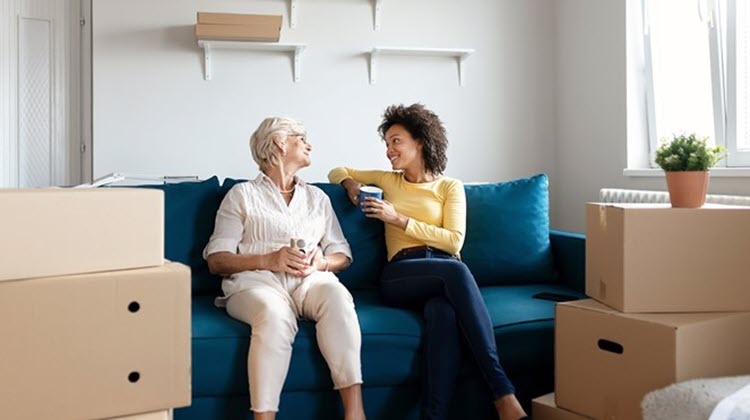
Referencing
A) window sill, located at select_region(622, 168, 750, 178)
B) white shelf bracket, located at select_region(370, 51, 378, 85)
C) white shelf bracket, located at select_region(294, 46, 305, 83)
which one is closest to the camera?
window sill, located at select_region(622, 168, 750, 178)

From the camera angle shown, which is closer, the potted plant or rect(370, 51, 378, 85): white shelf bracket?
the potted plant

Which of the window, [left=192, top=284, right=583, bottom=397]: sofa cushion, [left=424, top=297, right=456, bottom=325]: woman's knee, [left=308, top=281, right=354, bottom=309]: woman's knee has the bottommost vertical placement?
[left=192, top=284, right=583, bottom=397]: sofa cushion

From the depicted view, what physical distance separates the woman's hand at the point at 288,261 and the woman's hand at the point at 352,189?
17.2 inches

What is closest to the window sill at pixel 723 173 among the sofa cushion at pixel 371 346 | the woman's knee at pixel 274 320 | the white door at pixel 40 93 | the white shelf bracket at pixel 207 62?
the sofa cushion at pixel 371 346

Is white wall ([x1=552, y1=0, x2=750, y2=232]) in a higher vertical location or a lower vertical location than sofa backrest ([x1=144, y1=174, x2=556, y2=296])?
higher

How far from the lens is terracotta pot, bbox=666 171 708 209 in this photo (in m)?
1.90

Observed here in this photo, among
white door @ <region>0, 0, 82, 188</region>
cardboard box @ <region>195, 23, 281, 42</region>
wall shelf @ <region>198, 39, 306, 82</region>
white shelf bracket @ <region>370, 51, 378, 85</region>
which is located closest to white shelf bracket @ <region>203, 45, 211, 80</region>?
wall shelf @ <region>198, 39, 306, 82</region>

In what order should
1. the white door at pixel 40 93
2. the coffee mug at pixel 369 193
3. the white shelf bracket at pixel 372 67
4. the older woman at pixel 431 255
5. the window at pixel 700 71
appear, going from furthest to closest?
the white shelf bracket at pixel 372 67 → the white door at pixel 40 93 → the window at pixel 700 71 → the coffee mug at pixel 369 193 → the older woman at pixel 431 255

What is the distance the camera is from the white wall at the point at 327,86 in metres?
3.40

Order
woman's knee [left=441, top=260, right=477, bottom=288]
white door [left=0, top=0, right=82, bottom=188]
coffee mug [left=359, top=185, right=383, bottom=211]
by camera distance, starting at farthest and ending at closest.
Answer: white door [left=0, top=0, right=82, bottom=188] < coffee mug [left=359, top=185, right=383, bottom=211] < woman's knee [left=441, top=260, right=477, bottom=288]

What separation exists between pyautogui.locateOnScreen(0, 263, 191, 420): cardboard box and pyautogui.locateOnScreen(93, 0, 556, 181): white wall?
88.1 inches

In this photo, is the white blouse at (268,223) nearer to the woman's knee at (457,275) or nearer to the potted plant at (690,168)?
the woman's knee at (457,275)

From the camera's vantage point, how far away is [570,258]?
275 centimetres

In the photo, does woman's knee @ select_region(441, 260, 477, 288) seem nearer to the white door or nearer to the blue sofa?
the blue sofa
